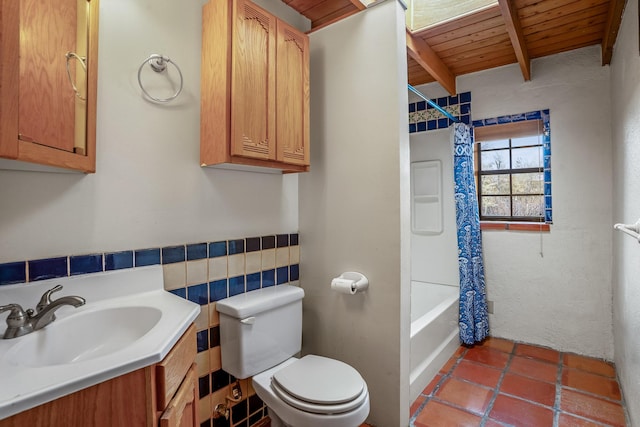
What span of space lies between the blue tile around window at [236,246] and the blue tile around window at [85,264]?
59 centimetres

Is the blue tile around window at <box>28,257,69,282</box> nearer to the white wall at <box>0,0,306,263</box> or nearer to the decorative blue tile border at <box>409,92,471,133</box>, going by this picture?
the white wall at <box>0,0,306,263</box>

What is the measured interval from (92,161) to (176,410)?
0.93 metres

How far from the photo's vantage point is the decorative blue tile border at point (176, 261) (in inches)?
43.5

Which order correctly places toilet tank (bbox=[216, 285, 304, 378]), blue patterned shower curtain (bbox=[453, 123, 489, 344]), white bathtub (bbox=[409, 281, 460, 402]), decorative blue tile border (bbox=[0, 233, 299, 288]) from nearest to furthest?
decorative blue tile border (bbox=[0, 233, 299, 288]), toilet tank (bbox=[216, 285, 304, 378]), white bathtub (bbox=[409, 281, 460, 402]), blue patterned shower curtain (bbox=[453, 123, 489, 344])

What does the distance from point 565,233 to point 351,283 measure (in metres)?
2.00

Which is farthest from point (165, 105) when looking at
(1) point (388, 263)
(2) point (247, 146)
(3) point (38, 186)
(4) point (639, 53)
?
(4) point (639, 53)

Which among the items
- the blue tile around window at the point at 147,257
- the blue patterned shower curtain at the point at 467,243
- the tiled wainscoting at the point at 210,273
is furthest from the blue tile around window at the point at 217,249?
the blue patterned shower curtain at the point at 467,243

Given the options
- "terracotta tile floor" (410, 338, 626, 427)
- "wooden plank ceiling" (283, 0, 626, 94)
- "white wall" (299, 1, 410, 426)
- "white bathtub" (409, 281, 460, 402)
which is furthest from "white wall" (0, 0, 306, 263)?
"terracotta tile floor" (410, 338, 626, 427)

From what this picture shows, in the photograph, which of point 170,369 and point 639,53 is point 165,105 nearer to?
point 170,369

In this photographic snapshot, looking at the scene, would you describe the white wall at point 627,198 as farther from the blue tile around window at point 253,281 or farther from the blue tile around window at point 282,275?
the blue tile around window at point 253,281

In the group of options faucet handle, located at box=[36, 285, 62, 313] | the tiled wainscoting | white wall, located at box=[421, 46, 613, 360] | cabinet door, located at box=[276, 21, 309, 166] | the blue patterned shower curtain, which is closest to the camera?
faucet handle, located at box=[36, 285, 62, 313]

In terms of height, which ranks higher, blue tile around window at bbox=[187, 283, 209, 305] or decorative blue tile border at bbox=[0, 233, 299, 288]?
decorative blue tile border at bbox=[0, 233, 299, 288]

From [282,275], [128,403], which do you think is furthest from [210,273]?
[128,403]

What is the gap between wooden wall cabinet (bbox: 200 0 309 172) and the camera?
1.45 metres
